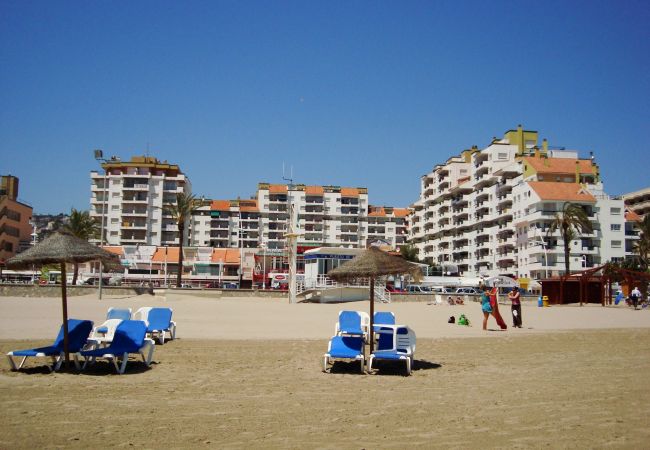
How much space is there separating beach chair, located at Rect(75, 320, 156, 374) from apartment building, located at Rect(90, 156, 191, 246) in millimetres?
97183

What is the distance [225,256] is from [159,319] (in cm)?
8303

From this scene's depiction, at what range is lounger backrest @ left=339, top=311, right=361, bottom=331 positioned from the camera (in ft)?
47.0

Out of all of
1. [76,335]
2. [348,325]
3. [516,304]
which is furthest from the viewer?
[516,304]

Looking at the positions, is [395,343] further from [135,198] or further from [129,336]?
[135,198]

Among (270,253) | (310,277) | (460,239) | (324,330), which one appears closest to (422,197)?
(460,239)

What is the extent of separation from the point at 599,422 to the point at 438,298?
130ft

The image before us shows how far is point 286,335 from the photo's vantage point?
63.8ft

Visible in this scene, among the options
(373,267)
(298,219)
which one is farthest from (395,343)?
(298,219)

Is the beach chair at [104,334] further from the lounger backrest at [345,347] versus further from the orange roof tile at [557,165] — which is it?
the orange roof tile at [557,165]

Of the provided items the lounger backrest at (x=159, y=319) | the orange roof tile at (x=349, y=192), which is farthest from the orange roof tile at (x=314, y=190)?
the lounger backrest at (x=159, y=319)

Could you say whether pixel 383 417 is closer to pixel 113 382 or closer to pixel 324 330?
pixel 113 382

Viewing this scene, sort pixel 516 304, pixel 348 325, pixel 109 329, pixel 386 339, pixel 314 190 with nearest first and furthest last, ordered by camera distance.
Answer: pixel 386 339
pixel 109 329
pixel 348 325
pixel 516 304
pixel 314 190

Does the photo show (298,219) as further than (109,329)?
Yes

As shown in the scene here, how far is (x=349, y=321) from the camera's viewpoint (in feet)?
47.5
